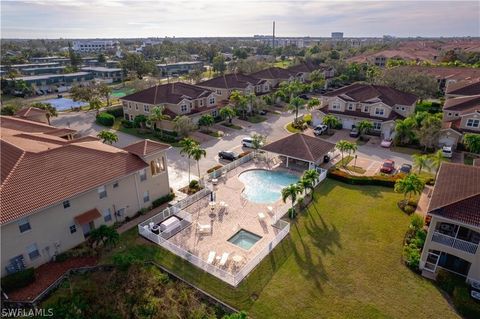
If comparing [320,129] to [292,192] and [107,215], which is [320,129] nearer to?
[292,192]

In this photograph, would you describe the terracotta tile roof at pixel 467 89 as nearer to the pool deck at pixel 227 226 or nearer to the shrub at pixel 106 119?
the pool deck at pixel 227 226

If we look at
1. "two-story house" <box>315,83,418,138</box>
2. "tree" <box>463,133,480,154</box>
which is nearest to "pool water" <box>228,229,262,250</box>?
"tree" <box>463,133,480,154</box>

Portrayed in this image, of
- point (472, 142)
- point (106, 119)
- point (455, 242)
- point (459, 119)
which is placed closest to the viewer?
point (455, 242)

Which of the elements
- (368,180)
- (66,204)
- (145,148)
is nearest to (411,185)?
(368,180)

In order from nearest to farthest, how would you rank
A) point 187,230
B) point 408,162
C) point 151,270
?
point 151,270
point 187,230
point 408,162

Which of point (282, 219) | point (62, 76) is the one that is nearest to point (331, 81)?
point (282, 219)

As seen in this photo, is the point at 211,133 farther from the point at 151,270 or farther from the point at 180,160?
the point at 151,270
